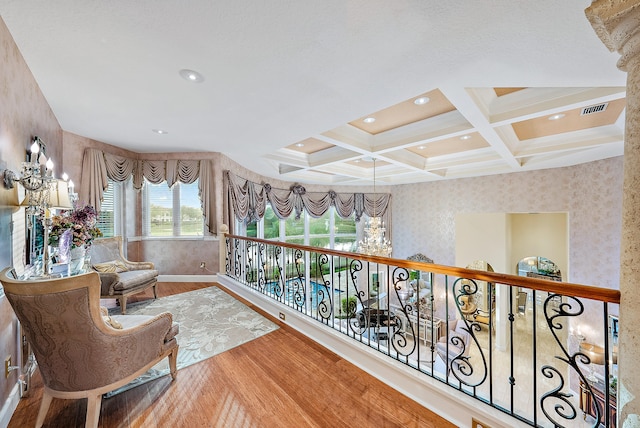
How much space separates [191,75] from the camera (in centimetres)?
236

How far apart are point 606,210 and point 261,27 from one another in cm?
638

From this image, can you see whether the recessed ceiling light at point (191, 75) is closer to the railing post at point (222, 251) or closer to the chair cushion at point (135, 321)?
the chair cushion at point (135, 321)

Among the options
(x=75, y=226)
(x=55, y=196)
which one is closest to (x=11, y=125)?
(x=55, y=196)

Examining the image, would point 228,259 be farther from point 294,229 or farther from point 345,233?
point 345,233

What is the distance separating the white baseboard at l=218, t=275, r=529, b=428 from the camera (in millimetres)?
1566

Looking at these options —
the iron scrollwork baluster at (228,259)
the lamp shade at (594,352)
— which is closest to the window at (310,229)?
the iron scrollwork baluster at (228,259)

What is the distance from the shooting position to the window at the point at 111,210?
476cm

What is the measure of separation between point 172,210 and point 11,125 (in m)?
3.43

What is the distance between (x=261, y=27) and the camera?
1.75 metres

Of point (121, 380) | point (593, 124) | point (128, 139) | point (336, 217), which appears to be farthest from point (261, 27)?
point (336, 217)

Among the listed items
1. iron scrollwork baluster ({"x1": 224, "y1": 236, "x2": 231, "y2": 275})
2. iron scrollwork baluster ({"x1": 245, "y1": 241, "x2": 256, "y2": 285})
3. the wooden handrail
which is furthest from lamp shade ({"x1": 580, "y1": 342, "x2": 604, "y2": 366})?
iron scrollwork baluster ({"x1": 224, "y1": 236, "x2": 231, "y2": 275})

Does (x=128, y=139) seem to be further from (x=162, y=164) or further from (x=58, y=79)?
(x=58, y=79)

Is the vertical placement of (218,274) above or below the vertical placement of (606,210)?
below

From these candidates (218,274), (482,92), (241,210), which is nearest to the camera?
(482,92)
